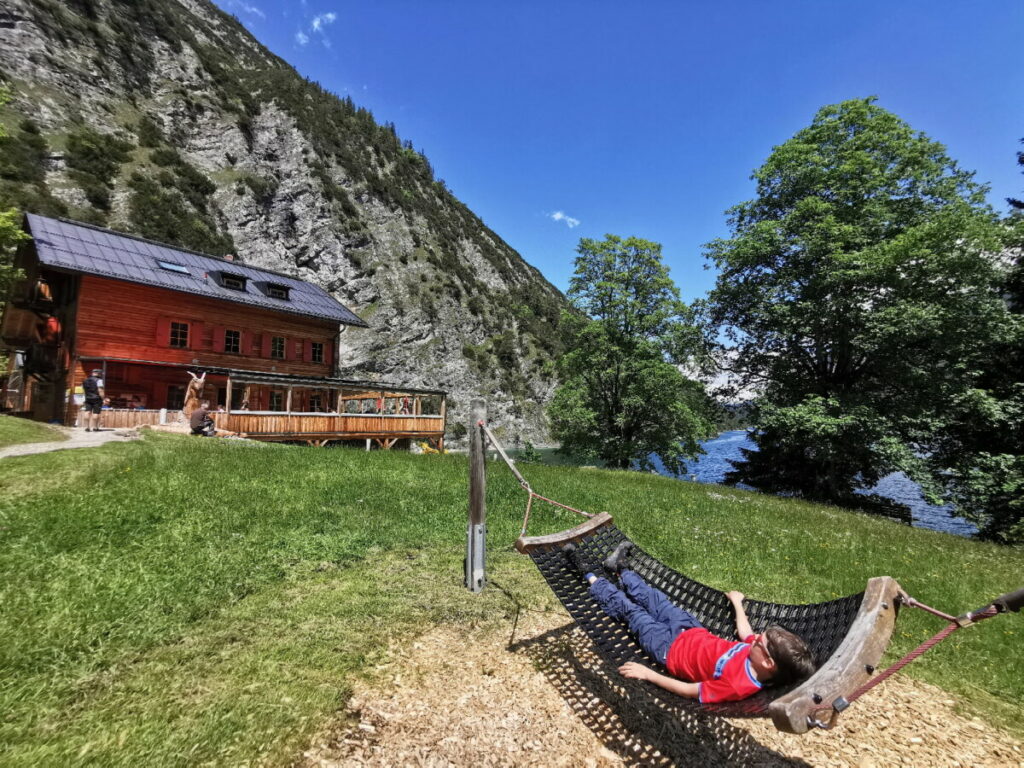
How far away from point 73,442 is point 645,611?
54.1 feet

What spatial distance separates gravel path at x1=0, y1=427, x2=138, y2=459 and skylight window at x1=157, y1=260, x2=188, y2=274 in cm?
1283

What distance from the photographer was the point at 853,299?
1764 cm

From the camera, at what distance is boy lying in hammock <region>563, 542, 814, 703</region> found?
9.66 ft

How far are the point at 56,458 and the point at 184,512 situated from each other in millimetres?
5175

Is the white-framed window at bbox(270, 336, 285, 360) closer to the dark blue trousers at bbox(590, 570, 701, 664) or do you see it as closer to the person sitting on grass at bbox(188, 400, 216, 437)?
the person sitting on grass at bbox(188, 400, 216, 437)

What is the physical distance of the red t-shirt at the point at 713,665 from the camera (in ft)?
9.88

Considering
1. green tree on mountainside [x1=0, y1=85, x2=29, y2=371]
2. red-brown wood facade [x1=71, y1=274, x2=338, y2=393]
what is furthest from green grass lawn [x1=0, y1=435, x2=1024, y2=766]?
green tree on mountainside [x1=0, y1=85, x2=29, y2=371]

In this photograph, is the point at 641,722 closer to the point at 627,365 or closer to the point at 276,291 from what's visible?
the point at 627,365

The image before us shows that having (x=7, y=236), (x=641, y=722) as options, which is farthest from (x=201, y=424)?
(x=641, y=722)

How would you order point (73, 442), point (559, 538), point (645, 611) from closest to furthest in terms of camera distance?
point (645, 611) → point (559, 538) → point (73, 442)

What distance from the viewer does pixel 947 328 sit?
1627 cm

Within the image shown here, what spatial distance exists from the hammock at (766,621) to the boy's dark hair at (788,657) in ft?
0.28

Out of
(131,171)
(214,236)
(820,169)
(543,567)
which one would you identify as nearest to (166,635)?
(543,567)

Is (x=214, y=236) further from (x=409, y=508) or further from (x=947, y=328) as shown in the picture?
(x=947, y=328)
